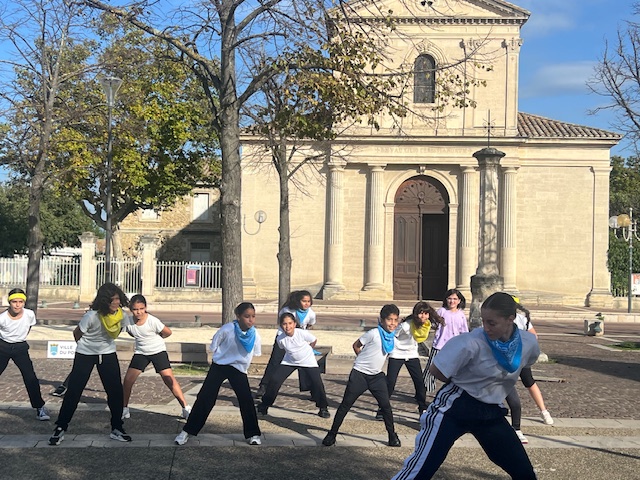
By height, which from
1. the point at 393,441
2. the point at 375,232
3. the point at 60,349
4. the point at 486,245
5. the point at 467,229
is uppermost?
the point at 467,229

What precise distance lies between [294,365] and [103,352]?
2.29 meters

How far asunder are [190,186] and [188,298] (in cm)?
588

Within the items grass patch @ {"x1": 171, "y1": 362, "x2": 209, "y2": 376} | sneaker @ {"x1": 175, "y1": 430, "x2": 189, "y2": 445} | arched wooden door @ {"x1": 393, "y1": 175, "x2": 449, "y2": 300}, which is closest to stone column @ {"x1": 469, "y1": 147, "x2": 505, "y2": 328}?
grass patch @ {"x1": 171, "y1": 362, "x2": 209, "y2": 376}

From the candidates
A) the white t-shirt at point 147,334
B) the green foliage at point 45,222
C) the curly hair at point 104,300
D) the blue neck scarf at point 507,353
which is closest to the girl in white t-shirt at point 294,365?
the white t-shirt at point 147,334

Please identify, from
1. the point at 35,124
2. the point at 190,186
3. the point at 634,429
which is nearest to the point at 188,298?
the point at 190,186

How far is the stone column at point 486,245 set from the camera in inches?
572

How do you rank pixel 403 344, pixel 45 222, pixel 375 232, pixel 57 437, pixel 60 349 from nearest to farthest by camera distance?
1. pixel 57 437
2. pixel 403 344
3. pixel 60 349
4. pixel 375 232
5. pixel 45 222

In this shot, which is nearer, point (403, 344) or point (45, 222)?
point (403, 344)

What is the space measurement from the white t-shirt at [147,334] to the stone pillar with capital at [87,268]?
23572 millimetres

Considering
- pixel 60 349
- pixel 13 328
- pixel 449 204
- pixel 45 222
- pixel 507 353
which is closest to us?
pixel 507 353

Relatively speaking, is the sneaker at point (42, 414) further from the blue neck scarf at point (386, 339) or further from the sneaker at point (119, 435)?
the blue neck scarf at point (386, 339)

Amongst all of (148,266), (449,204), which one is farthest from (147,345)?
(449,204)

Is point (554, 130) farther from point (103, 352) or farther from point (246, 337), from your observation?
point (103, 352)

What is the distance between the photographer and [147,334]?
780 cm
